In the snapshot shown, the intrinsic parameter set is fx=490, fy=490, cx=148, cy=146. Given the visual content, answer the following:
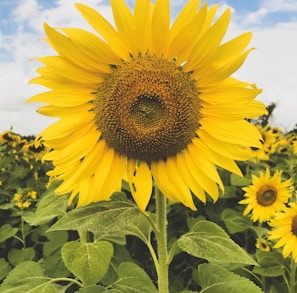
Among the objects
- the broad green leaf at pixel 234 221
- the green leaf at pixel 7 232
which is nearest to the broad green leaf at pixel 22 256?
the green leaf at pixel 7 232

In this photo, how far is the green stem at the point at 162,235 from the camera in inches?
65.8

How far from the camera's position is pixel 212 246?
162 centimetres

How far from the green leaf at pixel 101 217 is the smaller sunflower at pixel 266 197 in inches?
108

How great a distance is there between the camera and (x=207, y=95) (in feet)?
5.28

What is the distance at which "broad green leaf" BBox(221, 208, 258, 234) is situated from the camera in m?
4.38

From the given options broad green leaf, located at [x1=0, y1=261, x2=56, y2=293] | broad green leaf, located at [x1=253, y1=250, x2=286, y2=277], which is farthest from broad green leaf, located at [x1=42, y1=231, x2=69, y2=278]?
broad green leaf, located at [x1=253, y1=250, x2=286, y2=277]

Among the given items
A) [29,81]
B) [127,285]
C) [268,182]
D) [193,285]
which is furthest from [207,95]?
[193,285]

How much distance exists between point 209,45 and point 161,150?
375mm

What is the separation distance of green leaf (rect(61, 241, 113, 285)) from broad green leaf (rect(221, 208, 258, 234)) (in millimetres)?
2684

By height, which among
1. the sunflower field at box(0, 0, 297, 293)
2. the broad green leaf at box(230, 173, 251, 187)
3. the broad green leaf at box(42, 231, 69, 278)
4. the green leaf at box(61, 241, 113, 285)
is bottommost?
the broad green leaf at box(42, 231, 69, 278)

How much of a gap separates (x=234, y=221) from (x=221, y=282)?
264 centimetres

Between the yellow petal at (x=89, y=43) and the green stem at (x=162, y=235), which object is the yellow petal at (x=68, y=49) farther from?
the green stem at (x=162, y=235)

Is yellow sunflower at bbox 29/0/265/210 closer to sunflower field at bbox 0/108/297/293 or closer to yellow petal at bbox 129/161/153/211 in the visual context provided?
yellow petal at bbox 129/161/153/211

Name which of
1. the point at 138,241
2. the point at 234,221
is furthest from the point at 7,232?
the point at 234,221
